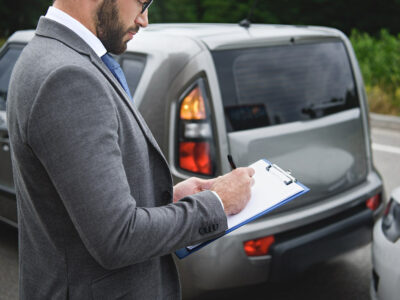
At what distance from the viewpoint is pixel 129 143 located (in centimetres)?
115

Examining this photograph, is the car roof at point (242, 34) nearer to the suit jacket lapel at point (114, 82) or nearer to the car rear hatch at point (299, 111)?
the car rear hatch at point (299, 111)

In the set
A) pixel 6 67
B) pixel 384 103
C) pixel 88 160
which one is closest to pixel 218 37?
pixel 88 160

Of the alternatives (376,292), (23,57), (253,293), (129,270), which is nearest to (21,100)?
(23,57)

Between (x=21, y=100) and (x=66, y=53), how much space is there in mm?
149

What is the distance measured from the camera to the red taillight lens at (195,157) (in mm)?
2488

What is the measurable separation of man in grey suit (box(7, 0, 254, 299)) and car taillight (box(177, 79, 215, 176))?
1108 mm

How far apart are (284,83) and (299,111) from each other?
187mm

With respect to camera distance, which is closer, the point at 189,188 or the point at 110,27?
the point at 110,27

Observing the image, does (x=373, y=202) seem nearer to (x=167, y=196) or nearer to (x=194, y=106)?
(x=194, y=106)

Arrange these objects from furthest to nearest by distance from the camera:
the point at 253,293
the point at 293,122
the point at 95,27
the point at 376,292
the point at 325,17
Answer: the point at 325,17 → the point at 253,293 → the point at 293,122 → the point at 376,292 → the point at 95,27

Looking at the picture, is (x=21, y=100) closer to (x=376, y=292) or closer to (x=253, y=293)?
(x=376, y=292)

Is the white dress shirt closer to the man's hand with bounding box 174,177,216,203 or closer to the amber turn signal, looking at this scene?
the man's hand with bounding box 174,177,216,203

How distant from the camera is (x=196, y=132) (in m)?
2.50

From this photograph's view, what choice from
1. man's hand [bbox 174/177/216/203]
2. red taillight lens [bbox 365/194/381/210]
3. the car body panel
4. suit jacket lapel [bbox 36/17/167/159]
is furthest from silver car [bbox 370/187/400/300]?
suit jacket lapel [bbox 36/17/167/159]
